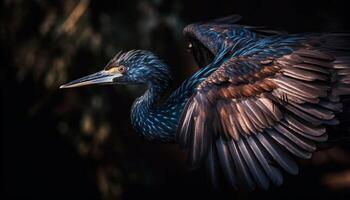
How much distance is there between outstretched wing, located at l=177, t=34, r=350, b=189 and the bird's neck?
0.62 m

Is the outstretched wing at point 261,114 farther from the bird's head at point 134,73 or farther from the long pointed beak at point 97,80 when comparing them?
the long pointed beak at point 97,80

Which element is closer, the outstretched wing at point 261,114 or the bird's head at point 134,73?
the outstretched wing at point 261,114

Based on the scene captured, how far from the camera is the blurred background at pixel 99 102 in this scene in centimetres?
800

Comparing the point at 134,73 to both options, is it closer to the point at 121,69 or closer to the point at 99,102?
the point at 121,69

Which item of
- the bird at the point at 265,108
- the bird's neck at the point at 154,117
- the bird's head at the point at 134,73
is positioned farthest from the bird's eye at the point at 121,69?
the bird at the point at 265,108

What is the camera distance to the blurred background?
800 cm

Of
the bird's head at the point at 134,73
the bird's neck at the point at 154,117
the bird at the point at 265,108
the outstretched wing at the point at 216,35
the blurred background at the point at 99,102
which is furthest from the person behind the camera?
the blurred background at the point at 99,102

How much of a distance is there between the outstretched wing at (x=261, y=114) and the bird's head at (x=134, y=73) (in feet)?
2.18

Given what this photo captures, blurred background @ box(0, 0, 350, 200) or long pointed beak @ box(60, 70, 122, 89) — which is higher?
long pointed beak @ box(60, 70, 122, 89)

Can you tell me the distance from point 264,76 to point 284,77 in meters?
0.11

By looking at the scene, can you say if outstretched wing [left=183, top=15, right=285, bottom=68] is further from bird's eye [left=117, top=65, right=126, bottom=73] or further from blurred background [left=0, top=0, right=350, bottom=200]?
blurred background [left=0, top=0, right=350, bottom=200]

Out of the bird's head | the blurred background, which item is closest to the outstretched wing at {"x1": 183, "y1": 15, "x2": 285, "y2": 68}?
the bird's head

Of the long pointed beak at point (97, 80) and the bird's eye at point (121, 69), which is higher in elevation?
the bird's eye at point (121, 69)

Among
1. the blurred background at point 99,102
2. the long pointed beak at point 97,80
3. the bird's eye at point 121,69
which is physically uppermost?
the bird's eye at point 121,69
